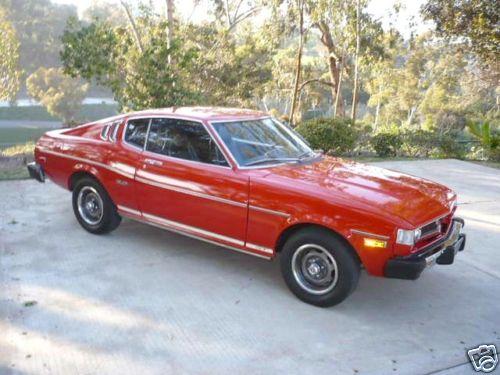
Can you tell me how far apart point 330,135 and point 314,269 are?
28.1 ft

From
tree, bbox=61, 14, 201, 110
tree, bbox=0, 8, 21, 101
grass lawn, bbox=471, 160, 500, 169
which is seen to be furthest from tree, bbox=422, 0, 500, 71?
tree, bbox=0, 8, 21, 101

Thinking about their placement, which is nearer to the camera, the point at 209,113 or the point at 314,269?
the point at 314,269

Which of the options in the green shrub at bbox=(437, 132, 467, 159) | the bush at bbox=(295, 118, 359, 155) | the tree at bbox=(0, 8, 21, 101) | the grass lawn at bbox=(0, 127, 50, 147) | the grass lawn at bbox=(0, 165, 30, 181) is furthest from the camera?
the grass lawn at bbox=(0, 127, 50, 147)

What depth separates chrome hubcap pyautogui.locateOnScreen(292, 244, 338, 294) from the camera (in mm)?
4059

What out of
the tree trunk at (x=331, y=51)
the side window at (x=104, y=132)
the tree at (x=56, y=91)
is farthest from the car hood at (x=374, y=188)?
the tree at (x=56, y=91)

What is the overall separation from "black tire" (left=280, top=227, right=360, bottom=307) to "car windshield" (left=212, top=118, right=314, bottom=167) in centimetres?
92

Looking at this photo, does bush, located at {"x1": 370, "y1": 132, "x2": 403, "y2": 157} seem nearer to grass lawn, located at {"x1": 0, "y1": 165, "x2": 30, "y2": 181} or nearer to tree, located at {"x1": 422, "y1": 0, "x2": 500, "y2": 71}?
tree, located at {"x1": 422, "y1": 0, "x2": 500, "y2": 71}

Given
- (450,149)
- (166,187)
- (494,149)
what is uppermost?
(166,187)

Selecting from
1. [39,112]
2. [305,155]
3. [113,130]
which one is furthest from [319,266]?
[39,112]

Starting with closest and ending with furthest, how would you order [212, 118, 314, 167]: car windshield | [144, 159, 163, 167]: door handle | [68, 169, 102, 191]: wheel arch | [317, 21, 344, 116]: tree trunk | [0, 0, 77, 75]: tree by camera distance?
1. [212, 118, 314, 167]: car windshield
2. [144, 159, 163, 167]: door handle
3. [68, 169, 102, 191]: wheel arch
4. [317, 21, 344, 116]: tree trunk
5. [0, 0, 77, 75]: tree

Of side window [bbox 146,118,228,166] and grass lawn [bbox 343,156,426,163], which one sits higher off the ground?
side window [bbox 146,118,228,166]

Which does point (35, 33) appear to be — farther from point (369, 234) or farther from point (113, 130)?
point (369, 234)

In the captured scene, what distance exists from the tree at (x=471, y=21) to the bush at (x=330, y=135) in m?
4.85

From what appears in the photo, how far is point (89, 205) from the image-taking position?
227 inches
